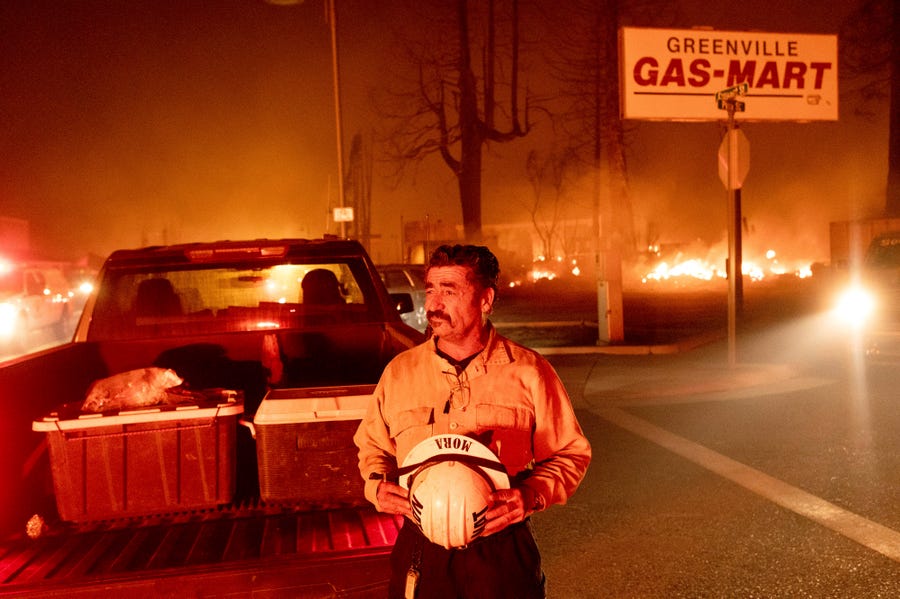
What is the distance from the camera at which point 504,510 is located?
7.72ft

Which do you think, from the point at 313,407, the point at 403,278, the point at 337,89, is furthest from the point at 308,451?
the point at 337,89

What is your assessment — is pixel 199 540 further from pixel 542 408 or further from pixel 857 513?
pixel 857 513

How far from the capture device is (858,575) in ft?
15.7

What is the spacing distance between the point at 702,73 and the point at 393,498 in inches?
540

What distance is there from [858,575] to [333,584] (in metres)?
3.24

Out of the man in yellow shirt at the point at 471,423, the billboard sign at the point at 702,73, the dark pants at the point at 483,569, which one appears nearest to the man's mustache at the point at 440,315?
the man in yellow shirt at the point at 471,423

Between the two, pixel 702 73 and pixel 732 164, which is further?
pixel 702 73

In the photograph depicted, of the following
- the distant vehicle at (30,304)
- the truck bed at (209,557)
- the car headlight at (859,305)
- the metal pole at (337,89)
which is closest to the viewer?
the truck bed at (209,557)

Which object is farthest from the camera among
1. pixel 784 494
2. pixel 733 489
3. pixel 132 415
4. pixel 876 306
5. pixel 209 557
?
pixel 876 306

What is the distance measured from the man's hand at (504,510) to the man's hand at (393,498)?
23cm

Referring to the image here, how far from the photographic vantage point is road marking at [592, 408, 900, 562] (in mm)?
5383

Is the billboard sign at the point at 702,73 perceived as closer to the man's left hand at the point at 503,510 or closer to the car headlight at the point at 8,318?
the car headlight at the point at 8,318

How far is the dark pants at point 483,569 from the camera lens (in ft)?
8.06

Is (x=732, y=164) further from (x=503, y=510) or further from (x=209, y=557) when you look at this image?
(x=503, y=510)
